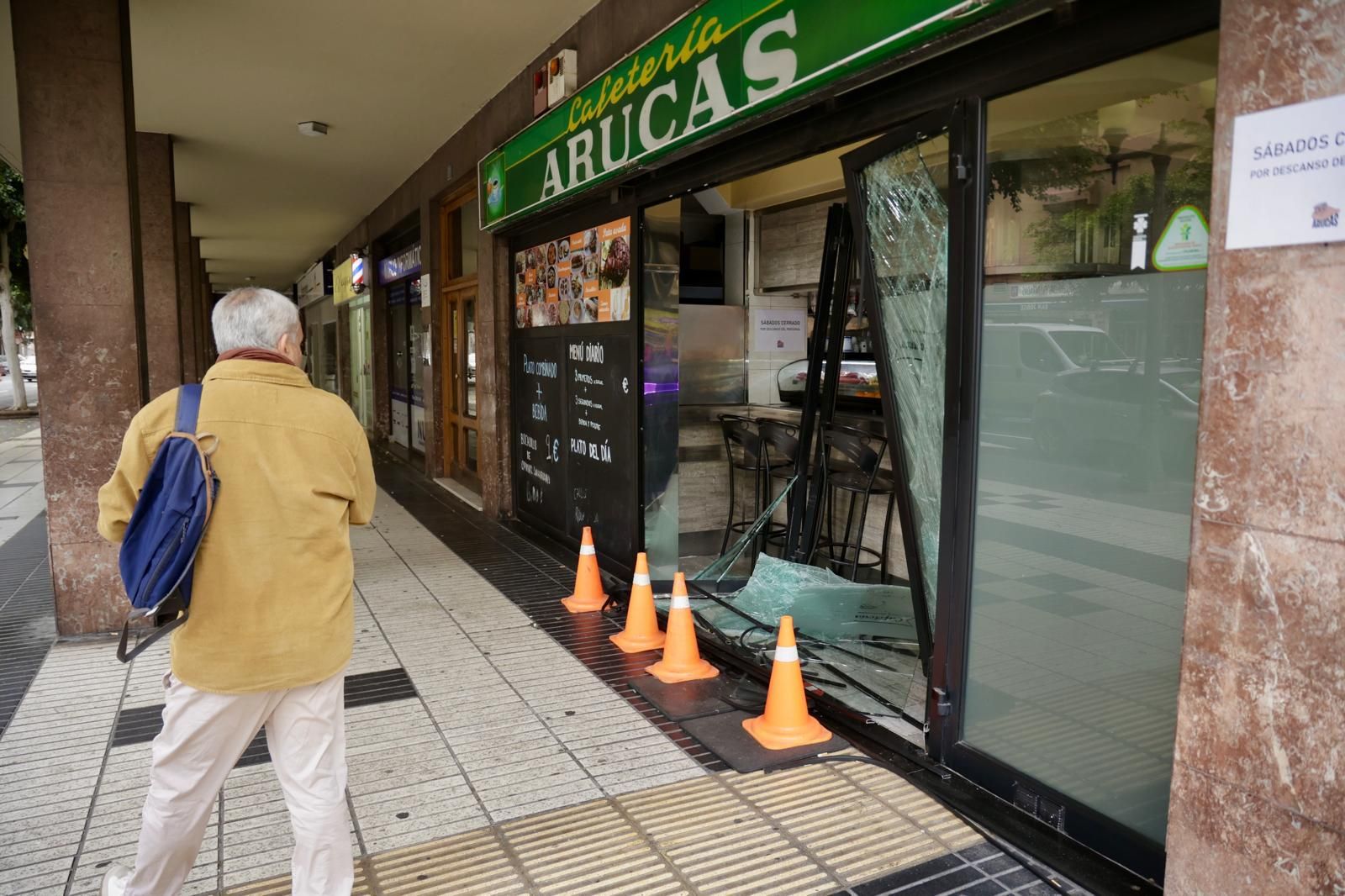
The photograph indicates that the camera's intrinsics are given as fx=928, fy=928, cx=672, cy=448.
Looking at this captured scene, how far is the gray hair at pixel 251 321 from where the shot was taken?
2246 mm

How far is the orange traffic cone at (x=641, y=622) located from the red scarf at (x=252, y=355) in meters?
2.81

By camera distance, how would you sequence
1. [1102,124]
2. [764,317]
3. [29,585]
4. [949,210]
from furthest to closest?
1. [764,317]
2. [29,585]
3. [949,210]
4. [1102,124]

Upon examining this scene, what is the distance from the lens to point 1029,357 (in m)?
2.98

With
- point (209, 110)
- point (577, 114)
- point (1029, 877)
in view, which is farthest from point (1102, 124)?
point (209, 110)

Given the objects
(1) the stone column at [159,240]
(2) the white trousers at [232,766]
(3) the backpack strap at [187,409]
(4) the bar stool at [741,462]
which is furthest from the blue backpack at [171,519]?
(1) the stone column at [159,240]

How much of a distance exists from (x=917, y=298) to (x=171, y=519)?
2.62m

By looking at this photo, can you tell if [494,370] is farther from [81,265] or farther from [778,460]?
[81,265]

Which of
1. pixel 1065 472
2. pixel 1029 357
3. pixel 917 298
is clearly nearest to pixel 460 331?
pixel 917 298

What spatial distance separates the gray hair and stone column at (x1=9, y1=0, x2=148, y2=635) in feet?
10.4

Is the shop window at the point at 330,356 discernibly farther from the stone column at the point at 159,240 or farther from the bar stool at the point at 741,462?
the bar stool at the point at 741,462

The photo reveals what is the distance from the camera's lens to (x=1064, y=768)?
2.88m

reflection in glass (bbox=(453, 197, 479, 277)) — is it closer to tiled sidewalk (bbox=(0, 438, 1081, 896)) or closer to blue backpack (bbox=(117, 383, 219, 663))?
tiled sidewalk (bbox=(0, 438, 1081, 896))

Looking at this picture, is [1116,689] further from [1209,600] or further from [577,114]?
[577,114]

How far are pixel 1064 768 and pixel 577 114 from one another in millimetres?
4566
